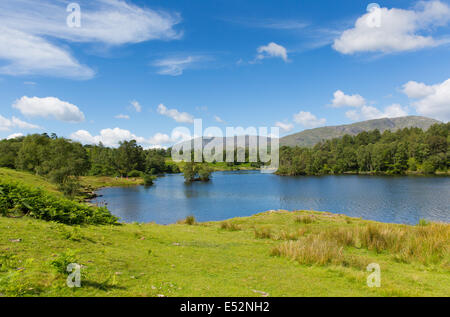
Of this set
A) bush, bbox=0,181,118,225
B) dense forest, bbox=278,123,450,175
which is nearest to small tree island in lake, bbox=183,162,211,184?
dense forest, bbox=278,123,450,175

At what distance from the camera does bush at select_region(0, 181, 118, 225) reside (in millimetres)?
12273

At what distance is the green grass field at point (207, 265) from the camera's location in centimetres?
631

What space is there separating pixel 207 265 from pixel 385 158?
156719 mm

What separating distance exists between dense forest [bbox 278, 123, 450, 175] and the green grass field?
140953 mm

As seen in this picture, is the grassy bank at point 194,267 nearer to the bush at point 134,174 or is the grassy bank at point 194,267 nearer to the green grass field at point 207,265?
the green grass field at point 207,265

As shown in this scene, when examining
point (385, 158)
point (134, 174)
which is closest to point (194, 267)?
point (134, 174)

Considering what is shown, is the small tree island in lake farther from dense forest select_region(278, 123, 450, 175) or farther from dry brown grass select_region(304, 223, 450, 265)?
dry brown grass select_region(304, 223, 450, 265)

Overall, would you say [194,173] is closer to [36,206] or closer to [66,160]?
[66,160]

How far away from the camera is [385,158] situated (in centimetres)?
14025

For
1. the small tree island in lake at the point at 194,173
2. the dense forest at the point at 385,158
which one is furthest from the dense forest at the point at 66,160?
the dense forest at the point at 385,158

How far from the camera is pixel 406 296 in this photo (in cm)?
A: 710
